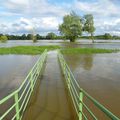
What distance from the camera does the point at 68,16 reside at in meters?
74.5

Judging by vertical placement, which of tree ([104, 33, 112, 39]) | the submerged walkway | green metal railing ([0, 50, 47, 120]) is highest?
green metal railing ([0, 50, 47, 120])

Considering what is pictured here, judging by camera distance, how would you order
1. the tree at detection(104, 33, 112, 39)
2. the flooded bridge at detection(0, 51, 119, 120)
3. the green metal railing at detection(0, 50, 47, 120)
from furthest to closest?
the tree at detection(104, 33, 112, 39) → the flooded bridge at detection(0, 51, 119, 120) → the green metal railing at detection(0, 50, 47, 120)

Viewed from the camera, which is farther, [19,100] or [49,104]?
[49,104]

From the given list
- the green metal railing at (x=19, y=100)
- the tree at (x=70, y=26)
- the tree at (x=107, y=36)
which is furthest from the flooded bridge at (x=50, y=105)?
the tree at (x=107, y=36)

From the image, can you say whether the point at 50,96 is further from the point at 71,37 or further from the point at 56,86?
the point at 71,37

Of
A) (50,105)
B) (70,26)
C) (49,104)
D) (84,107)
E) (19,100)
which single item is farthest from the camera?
(70,26)

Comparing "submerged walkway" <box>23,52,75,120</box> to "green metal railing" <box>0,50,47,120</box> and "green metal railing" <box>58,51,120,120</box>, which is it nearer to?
"green metal railing" <box>0,50,47,120</box>

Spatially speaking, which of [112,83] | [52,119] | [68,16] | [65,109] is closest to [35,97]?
[65,109]

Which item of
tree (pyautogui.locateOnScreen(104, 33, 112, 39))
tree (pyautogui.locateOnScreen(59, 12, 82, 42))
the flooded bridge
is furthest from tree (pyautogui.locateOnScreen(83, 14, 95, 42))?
the flooded bridge

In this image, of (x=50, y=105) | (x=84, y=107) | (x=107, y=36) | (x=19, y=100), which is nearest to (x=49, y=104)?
(x=50, y=105)

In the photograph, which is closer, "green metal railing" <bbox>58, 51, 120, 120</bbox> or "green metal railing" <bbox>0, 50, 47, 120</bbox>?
"green metal railing" <bbox>58, 51, 120, 120</bbox>

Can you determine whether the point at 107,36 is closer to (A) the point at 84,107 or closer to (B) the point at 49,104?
(B) the point at 49,104

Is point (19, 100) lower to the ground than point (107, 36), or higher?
higher

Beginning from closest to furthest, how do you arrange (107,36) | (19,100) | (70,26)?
(19,100) → (70,26) → (107,36)
